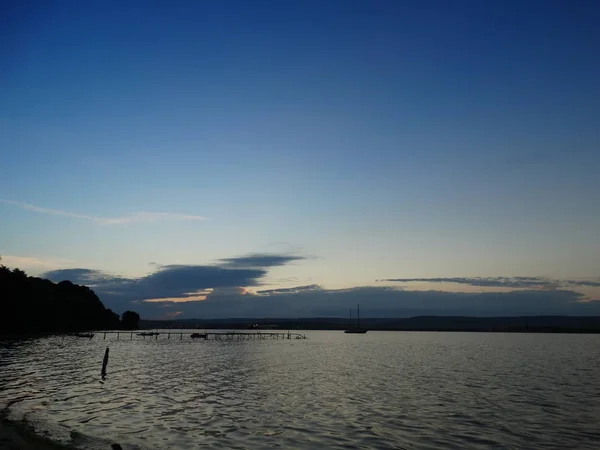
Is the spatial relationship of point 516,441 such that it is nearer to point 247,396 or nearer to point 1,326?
point 247,396

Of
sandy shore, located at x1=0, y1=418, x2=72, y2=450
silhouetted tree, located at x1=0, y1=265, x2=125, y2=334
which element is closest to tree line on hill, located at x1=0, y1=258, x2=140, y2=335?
silhouetted tree, located at x1=0, y1=265, x2=125, y2=334

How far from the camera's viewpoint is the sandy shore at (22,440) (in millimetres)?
20425

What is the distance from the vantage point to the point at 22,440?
21.7 metres

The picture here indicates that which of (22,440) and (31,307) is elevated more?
(31,307)

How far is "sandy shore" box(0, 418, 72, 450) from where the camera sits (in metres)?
20.4

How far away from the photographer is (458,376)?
183 feet

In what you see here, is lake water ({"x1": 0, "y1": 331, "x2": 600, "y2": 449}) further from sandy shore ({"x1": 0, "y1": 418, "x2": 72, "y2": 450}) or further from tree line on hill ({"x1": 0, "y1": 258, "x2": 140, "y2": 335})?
tree line on hill ({"x1": 0, "y1": 258, "x2": 140, "y2": 335})

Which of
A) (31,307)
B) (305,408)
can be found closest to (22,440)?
(305,408)

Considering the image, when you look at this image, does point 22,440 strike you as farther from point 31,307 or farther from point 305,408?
point 31,307

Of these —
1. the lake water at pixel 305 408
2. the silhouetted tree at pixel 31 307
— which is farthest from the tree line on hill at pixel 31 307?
the lake water at pixel 305 408

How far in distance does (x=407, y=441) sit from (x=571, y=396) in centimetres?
2463

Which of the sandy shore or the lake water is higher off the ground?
the sandy shore

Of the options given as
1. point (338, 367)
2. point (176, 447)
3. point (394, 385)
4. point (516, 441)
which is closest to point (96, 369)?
point (338, 367)

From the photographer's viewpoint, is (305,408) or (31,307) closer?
(305,408)
